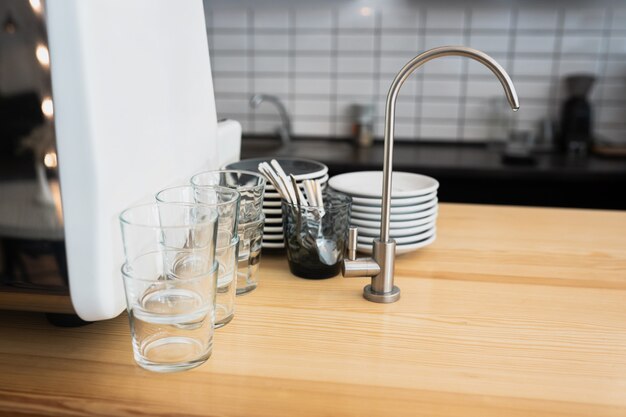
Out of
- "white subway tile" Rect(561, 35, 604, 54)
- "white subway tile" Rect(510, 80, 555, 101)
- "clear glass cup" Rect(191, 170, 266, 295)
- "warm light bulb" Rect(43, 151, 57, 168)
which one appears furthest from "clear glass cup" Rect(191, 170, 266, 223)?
"white subway tile" Rect(561, 35, 604, 54)

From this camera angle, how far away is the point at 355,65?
2717 mm

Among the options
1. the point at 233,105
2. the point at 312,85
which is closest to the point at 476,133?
the point at 312,85

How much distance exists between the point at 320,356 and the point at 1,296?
36 centimetres

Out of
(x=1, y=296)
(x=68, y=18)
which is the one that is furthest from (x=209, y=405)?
(x=68, y=18)

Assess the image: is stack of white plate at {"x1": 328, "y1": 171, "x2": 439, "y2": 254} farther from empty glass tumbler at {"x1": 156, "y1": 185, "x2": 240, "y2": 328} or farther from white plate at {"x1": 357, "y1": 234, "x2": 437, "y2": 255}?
empty glass tumbler at {"x1": 156, "y1": 185, "x2": 240, "y2": 328}

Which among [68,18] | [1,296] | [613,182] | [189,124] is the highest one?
[68,18]

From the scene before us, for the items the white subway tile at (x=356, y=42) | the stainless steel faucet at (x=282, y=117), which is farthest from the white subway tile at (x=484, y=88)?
the stainless steel faucet at (x=282, y=117)

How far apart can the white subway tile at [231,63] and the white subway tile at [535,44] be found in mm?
1146

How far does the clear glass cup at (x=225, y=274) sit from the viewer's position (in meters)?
0.80

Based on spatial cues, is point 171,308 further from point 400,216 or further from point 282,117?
point 282,117

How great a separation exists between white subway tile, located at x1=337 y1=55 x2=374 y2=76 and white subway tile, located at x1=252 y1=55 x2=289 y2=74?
0.23 m

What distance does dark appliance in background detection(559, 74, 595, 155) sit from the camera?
8.15ft

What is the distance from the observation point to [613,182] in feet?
7.18

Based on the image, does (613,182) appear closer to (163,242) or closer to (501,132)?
(501,132)
